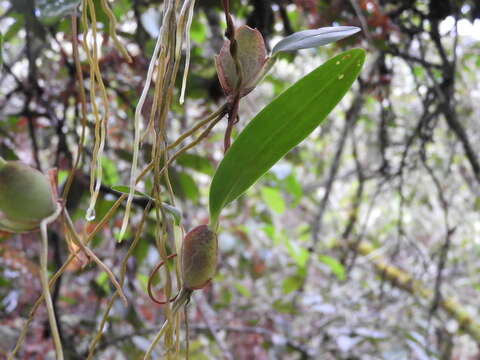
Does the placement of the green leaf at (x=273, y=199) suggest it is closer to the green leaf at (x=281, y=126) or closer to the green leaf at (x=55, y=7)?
the green leaf at (x=55, y=7)

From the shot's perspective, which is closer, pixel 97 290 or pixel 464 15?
pixel 464 15

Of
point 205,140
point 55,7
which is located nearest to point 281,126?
point 55,7

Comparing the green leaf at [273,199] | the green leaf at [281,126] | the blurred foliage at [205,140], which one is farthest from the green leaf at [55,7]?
the green leaf at [273,199]

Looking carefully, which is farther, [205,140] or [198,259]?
[205,140]

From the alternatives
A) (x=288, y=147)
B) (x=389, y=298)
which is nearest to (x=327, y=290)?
(x=389, y=298)

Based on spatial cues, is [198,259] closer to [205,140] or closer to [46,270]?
[46,270]

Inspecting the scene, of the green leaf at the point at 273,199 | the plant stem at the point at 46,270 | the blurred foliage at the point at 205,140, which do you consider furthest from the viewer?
the green leaf at the point at 273,199

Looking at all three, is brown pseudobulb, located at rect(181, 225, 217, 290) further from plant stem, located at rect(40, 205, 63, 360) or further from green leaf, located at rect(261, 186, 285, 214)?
green leaf, located at rect(261, 186, 285, 214)

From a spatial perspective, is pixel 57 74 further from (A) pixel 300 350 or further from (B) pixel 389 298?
(B) pixel 389 298
